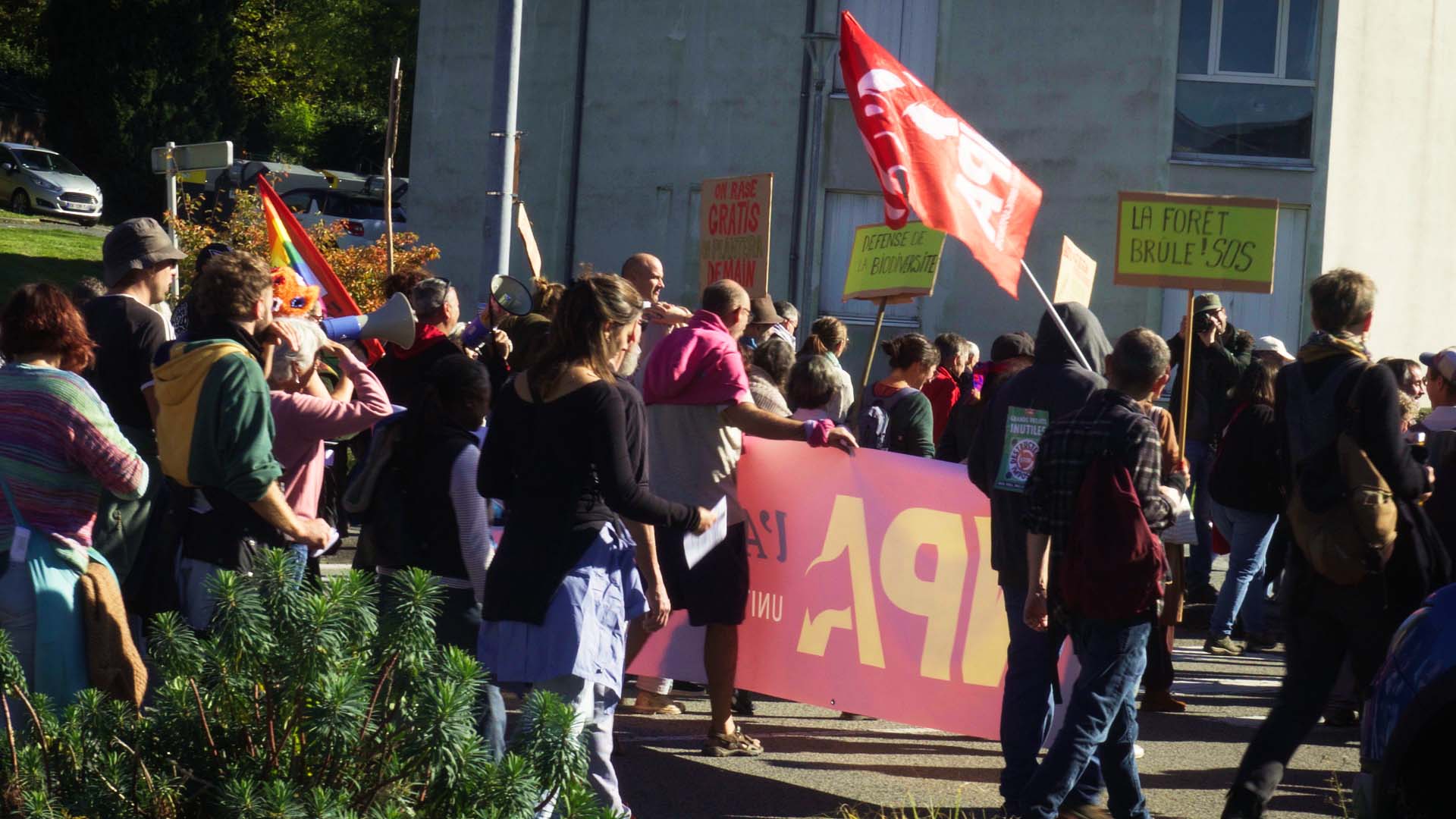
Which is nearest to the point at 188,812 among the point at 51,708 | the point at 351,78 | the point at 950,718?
the point at 51,708

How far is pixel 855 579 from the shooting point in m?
6.68

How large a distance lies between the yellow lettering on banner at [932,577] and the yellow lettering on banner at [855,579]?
112 millimetres

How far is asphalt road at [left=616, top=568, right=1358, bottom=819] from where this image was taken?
6094mm

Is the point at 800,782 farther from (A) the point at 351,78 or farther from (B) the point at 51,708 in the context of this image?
(A) the point at 351,78

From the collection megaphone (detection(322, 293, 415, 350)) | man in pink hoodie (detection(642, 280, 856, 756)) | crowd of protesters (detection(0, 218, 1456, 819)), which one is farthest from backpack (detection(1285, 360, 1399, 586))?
megaphone (detection(322, 293, 415, 350))

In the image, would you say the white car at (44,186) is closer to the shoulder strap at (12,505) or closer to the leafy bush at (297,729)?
the shoulder strap at (12,505)

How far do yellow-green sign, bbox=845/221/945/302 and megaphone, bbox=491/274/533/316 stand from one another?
3750 millimetres

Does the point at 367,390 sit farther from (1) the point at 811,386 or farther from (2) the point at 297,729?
(1) the point at 811,386

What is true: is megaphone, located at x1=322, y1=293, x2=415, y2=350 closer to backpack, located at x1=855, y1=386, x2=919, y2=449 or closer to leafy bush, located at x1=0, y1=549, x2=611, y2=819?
backpack, located at x1=855, y1=386, x2=919, y2=449

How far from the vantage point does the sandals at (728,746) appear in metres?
6.74

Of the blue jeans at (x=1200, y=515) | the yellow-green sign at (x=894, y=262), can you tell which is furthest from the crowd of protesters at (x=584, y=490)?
the yellow-green sign at (x=894, y=262)

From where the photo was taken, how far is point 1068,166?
20.7 m

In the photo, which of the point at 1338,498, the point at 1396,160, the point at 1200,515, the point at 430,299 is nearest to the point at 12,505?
the point at 430,299

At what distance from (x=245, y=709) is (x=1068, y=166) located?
17980mm
